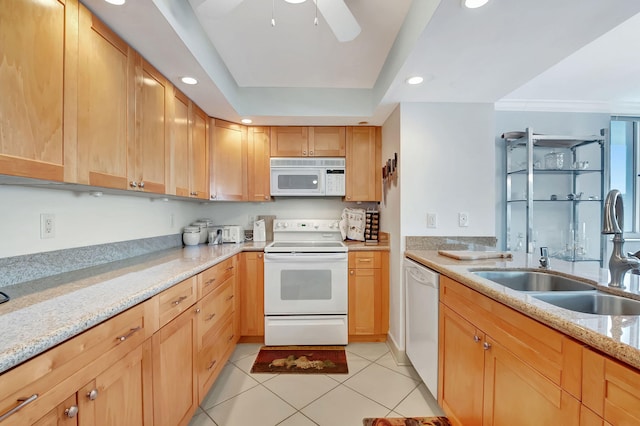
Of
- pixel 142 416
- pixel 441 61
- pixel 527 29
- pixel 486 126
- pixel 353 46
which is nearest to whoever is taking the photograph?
pixel 142 416

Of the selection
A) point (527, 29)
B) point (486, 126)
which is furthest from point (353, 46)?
point (486, 126)

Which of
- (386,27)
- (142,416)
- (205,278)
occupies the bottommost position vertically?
(142,416)

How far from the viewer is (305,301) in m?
2.44

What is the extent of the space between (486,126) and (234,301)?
2602mm

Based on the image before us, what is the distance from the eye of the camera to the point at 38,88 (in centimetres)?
95

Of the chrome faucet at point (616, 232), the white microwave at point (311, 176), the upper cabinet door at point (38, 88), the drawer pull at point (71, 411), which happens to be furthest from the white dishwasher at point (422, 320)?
the upper cabinet door at point (38, 88)

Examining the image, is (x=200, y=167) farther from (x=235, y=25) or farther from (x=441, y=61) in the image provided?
(x=441, y=61)

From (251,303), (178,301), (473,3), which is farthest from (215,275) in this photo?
(473,3)

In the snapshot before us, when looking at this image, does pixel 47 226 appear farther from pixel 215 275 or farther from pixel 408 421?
pixel 408 421

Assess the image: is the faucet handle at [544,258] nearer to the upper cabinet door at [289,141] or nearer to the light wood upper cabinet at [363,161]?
the light wood upper cabinet at [363,161]

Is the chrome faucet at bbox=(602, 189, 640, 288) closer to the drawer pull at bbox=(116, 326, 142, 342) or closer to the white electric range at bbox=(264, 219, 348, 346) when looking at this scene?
the white electric range at bbox=(264, 219, 348, 346)

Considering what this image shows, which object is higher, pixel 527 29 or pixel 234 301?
pixel 527 29

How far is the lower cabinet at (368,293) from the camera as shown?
251cm

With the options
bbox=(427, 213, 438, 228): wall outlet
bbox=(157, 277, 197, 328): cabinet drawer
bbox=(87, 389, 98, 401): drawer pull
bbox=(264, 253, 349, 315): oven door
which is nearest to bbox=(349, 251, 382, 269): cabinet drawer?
bbox=(264, 253, 349, 315): oven door
